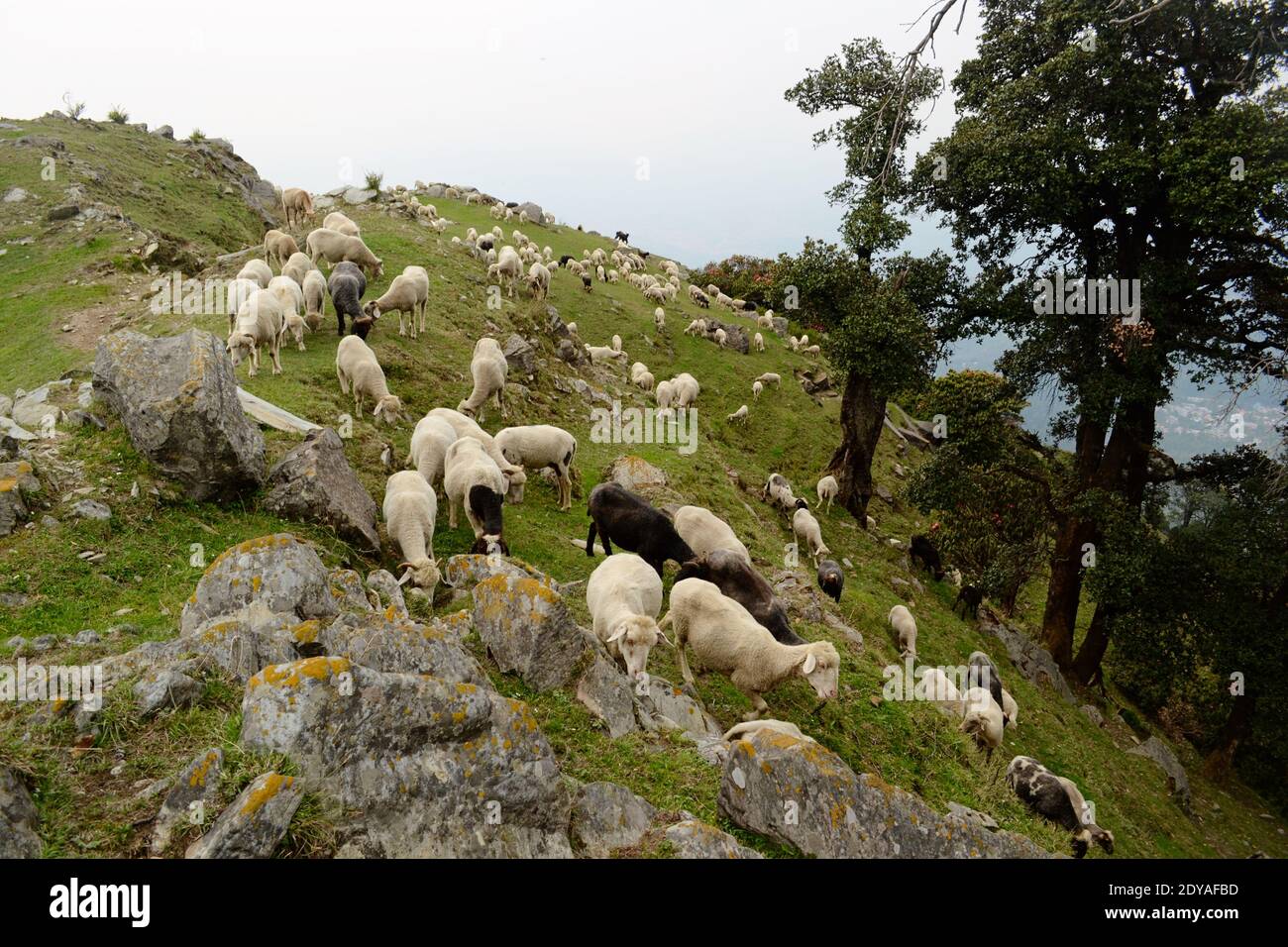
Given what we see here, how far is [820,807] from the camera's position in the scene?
20.4ft

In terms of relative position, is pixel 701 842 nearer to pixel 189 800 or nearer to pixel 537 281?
pixel 189 800

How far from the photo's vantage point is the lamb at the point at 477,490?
471 inches

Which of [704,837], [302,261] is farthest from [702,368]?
[704,837]

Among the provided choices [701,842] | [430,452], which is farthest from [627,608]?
[430,452]

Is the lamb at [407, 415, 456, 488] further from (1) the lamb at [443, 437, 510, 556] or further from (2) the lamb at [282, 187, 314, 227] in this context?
(2) the lamb at [282, 187, 314, 227]

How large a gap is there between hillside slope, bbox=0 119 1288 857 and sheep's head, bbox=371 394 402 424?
35cm

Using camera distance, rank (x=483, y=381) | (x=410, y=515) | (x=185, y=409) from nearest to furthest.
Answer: (x=185, y=409), (x=410, y=515), (x=483, y=381)

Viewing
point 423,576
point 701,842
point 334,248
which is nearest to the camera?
point 701,842

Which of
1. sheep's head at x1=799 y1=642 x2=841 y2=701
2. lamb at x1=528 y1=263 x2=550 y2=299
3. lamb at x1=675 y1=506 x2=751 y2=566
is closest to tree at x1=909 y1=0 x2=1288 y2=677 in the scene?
lamb at x1=675 y1=506 x2=751 y2=566

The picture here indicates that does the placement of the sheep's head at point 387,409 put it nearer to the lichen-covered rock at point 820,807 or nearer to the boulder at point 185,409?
the boulder at point 185,409

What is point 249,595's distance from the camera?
280 inches

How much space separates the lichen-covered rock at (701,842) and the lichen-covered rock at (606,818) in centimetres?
32

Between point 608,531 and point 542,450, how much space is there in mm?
3213

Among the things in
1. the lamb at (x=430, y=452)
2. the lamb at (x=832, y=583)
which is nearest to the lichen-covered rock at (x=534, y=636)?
the lamb at (x=430, y=452)
